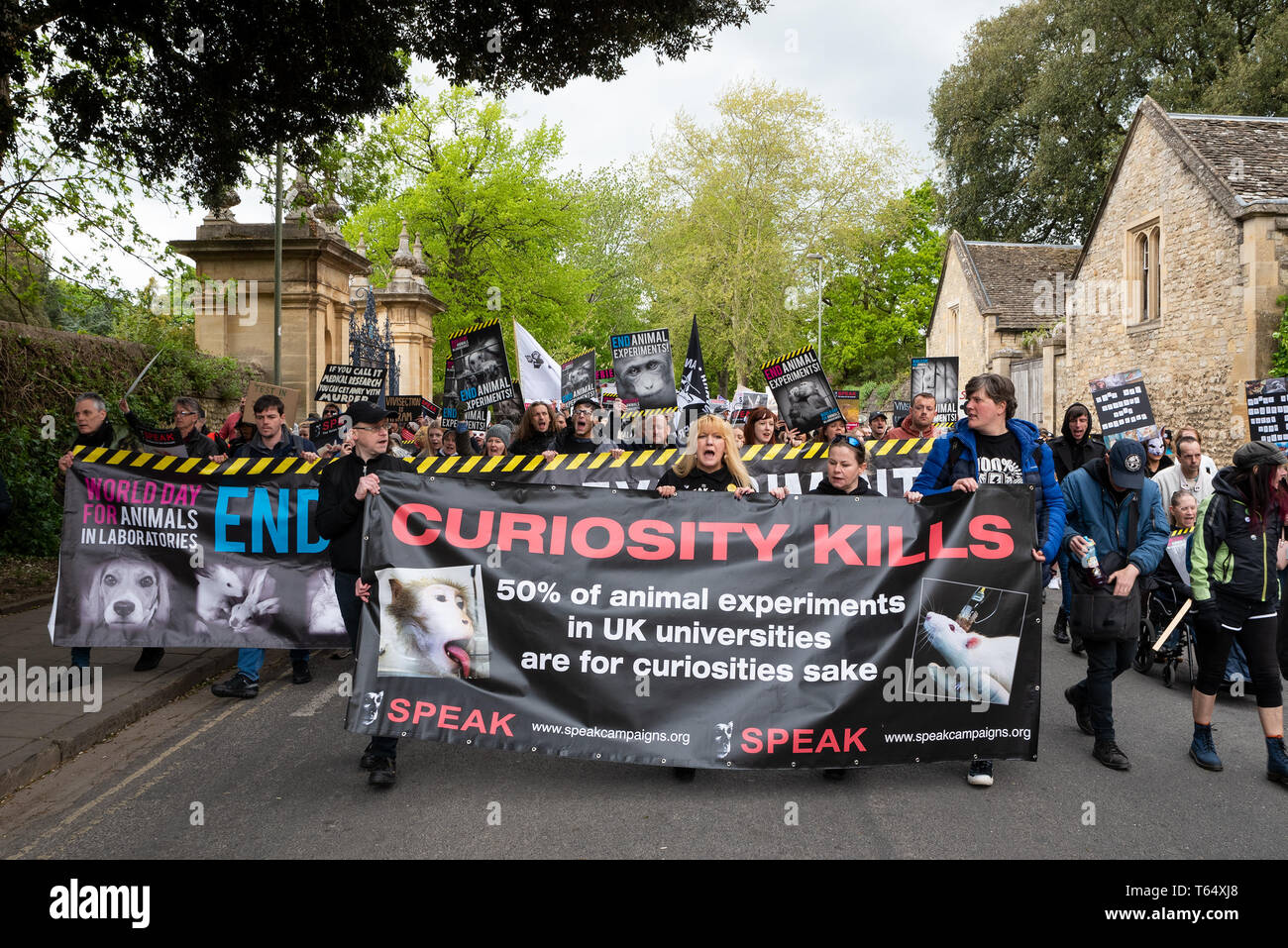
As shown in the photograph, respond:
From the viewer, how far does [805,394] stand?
11.2 metres

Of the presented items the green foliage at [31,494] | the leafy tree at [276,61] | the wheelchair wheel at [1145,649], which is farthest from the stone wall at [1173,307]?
the green foliage at [31,494]

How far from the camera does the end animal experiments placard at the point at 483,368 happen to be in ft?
37.3

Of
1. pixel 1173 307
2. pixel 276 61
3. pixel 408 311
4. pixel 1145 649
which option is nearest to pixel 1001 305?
pixel 1173 307

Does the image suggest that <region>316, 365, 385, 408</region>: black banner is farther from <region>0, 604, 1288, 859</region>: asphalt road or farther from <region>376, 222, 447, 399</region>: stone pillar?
<region>376, 222, 447, 399</region>: stone pillar

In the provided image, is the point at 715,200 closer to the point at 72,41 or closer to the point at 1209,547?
the point at 72,41

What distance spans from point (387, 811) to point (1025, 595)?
3.47 meters

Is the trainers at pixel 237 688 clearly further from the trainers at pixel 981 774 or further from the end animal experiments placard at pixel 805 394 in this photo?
the end animal experiments placard at pixel 805 394

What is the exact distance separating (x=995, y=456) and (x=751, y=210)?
125ft

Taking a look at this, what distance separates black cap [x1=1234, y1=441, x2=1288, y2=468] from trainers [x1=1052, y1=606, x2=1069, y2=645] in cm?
366

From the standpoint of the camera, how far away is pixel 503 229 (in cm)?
3438

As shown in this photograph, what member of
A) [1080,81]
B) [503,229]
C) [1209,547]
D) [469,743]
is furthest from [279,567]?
[1080,81]

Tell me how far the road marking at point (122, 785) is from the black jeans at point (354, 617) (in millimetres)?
1294

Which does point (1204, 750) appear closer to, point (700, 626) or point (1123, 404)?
point (700, 626)

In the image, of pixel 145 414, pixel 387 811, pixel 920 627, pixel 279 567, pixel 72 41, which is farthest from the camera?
pixel 145 414
